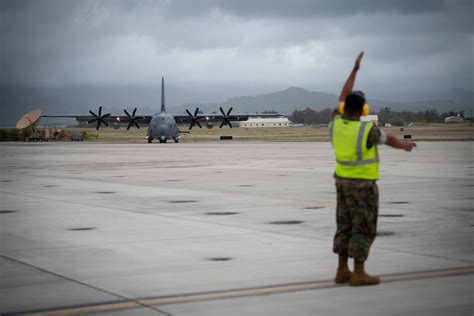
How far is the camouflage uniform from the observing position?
28.3 ft

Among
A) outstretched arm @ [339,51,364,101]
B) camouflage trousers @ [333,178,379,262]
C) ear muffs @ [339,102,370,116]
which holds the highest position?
outstretched arm @ [339,51,364,101]

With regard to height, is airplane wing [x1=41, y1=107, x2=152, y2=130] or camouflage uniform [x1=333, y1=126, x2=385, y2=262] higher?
airplane wing [x1=41, y1=107, x2=152, y2=130]

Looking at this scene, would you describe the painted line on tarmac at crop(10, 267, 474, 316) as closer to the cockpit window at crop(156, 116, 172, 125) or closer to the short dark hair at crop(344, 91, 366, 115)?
the short dark hair at crop(344, 91, 366, 115)

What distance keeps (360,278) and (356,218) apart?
2.19ft

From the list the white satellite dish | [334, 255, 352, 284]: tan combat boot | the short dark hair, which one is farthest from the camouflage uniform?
the white satellite dish

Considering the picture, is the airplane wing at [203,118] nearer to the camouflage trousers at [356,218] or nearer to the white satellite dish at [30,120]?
the white satellite dish at [30,120]

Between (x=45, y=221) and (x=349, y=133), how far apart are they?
7.75m

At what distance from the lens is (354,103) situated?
29.0ft

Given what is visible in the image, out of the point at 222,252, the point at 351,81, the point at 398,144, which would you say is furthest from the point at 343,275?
the point at 222,252

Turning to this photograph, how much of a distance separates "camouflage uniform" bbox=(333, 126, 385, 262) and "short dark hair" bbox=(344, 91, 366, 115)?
0.95ft

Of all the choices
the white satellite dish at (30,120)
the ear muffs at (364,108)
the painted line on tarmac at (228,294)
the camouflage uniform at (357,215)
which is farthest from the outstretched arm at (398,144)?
the white satellite dish at (30,120)

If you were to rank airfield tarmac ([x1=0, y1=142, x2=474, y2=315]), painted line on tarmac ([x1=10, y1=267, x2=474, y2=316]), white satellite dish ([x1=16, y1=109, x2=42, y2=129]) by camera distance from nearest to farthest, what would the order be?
painted line on tarmac ([x1=10, y1=267, x2=474, y2=316]), airfield tarmac ([x1=0, y1=142, x2=474, y2=315]), white satellite dish ([x1=16, y1=109, x2=42, y2=129])

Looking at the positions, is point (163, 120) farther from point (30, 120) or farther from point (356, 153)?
point (356, 153)

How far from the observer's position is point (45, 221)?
48.2ft
